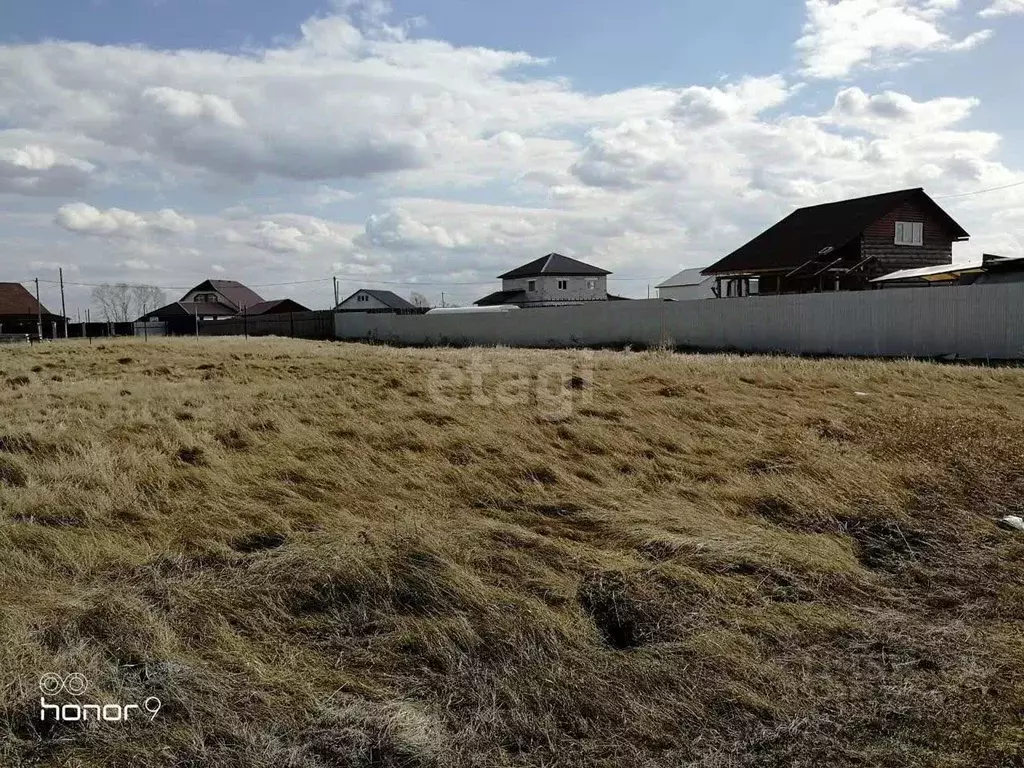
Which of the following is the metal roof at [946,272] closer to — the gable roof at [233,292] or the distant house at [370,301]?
the distant house at [370,301]

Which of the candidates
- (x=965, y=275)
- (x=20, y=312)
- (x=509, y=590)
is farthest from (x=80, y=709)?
(x=20, y=312)

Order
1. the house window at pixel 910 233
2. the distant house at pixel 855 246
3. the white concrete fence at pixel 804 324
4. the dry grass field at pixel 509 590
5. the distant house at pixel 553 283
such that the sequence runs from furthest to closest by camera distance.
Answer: the distant house at pixel 553 283 → the house window at pixel 910 233 → the distant house at pixel 855 246 → the white concrete fence at pixel 804 324 → the dry grass field at pixel 509 590

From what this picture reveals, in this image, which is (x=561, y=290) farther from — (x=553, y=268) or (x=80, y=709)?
(x=80, y=709)

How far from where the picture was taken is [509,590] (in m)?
4.14

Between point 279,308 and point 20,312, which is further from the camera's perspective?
point 279,308

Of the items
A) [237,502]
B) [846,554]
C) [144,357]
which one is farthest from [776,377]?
[144,357]

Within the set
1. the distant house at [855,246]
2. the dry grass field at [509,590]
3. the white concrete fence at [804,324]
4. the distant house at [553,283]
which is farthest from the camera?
the distant house at [553,283]

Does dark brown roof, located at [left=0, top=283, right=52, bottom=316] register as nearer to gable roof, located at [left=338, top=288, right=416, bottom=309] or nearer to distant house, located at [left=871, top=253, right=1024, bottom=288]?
gable roof, located at [left=338, top=288, right=416, bottom=309]

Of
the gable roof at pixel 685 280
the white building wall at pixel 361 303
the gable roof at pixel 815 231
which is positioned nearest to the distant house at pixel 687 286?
the gable roof at pixel 685 280

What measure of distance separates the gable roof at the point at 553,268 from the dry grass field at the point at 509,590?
43.6 meters

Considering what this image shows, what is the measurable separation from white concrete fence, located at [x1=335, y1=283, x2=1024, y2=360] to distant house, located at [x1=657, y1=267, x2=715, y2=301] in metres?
21.5

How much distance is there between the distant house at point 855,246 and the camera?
2870 cm

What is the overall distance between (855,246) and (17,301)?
47152 millimetres

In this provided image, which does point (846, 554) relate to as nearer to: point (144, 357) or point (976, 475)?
point (976, 475)
